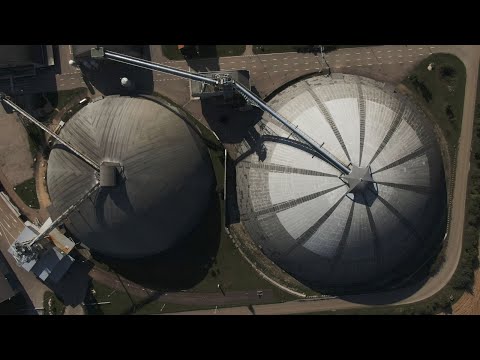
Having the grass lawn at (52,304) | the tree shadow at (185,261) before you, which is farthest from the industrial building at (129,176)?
the grass lawn at (52,304)

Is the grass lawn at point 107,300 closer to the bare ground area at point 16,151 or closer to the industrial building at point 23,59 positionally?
the bare ground area at point 16,151

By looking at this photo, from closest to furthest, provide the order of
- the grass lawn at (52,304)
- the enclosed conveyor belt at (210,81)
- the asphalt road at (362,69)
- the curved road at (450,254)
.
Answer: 1. the enclosed conveyor belt at (210,81)
2. the curved road at (450,254)
3. the asphalt road at (362,69)
4. the grass lawn at (52,304)

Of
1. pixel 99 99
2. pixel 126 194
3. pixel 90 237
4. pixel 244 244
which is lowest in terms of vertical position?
pixel 244 244

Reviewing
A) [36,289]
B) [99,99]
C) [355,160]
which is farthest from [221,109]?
[36,289]

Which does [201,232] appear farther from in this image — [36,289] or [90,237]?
[36,289]

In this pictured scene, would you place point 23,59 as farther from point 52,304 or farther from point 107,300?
point 107,300

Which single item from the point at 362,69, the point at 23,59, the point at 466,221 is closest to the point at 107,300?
the point at 23,59

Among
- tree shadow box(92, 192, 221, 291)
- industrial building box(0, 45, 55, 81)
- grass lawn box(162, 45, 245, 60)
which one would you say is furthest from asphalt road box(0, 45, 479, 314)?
tree shadow box(92, 192, 221, 291)
